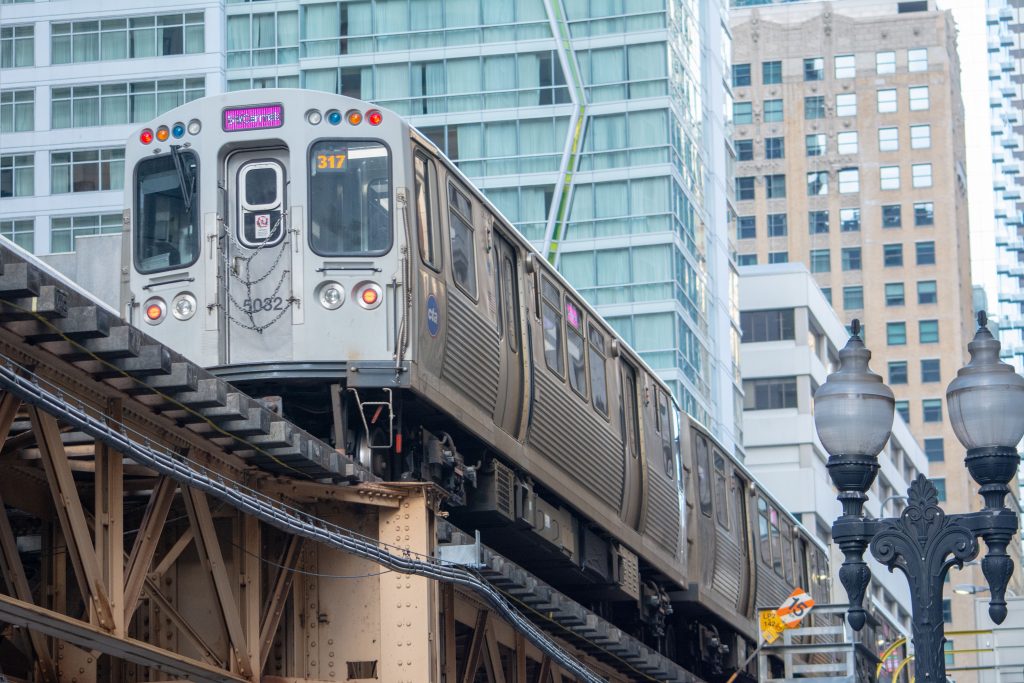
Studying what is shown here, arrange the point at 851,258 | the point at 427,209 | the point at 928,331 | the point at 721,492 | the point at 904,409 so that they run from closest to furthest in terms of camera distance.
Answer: the point at 427,209 < the point at 721,492 < the point at 904,409 < the point at 928,331 < the point at 851,258

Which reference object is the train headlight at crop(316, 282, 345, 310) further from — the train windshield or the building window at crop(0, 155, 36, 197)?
the building window at crop(0, 155, 36, 197)

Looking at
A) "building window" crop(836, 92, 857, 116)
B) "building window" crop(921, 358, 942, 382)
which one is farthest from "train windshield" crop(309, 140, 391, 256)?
"building window" crop(836, 92, 857, 116)

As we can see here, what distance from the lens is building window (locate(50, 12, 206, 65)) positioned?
216 ft

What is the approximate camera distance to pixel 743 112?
376 ft

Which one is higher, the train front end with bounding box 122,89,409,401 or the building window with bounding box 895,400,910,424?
the building window with bounding box 895,400,910,424

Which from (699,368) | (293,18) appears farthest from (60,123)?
(699,368)

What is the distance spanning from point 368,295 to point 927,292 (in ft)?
317

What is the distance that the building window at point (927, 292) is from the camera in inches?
4333

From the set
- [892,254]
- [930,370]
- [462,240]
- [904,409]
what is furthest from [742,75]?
[462,240]

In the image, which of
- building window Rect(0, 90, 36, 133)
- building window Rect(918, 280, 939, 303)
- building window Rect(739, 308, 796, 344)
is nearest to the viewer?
building window Rect(0, 90, 36, 133)

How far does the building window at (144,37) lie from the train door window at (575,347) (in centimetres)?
4669

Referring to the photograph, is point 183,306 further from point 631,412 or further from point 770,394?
point 770,394

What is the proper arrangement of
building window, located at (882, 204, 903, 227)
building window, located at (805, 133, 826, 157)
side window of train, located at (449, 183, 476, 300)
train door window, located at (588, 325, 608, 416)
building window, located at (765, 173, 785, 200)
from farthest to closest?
1. building window, located at (805, 133, 826, 157)
2. building window, located at (765, 173, 785, 200)
3. building window, located at (882, 204, 903, 227)
4. train door window, located at (588, 325, 608, 416)
5. side window of train, located at (449, 183, 476, 300)

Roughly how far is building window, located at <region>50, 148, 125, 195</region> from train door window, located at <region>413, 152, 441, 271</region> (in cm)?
4965
